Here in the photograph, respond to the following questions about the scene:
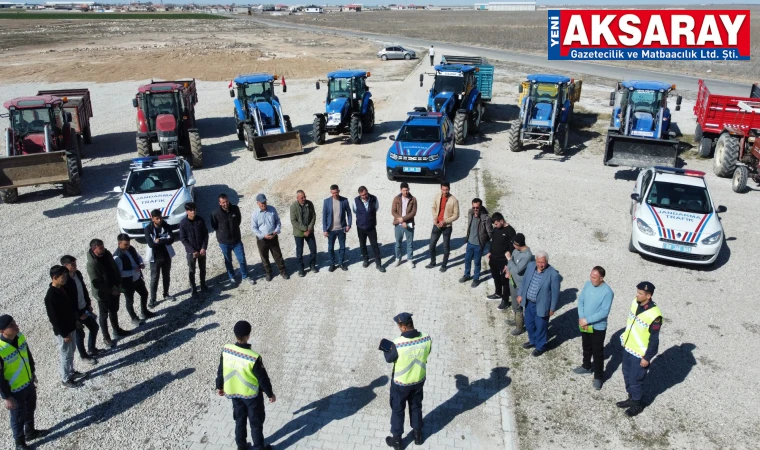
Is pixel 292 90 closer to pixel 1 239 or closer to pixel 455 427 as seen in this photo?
pixel 1 239

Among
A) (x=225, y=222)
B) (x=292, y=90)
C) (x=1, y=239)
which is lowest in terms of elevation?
(x=1, y=239)

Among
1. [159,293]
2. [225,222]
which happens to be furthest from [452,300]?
[159,293]

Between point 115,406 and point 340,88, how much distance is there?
15251 millimetres

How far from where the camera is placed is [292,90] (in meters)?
31.0

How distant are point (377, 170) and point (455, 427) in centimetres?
1081

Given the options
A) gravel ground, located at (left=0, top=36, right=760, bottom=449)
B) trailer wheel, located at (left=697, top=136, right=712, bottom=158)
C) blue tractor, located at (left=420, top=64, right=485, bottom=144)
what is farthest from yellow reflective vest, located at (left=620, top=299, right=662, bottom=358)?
trailer wheel, located at (left=697, top=136, right=712, bottom=158)

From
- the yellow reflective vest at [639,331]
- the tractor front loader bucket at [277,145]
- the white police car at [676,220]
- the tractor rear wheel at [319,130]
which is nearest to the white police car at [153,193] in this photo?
the tractor front loader bucket at [277,145]

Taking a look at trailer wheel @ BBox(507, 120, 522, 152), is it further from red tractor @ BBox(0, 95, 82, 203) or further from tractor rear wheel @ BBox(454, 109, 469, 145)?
red tractor @ BBox(0, 95, 82, 203)

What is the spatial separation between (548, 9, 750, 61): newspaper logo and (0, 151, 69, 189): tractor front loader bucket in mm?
33862

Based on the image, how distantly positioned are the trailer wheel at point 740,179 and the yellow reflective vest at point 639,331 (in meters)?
10.5

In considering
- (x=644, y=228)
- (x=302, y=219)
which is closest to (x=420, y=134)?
(x=302, y=219)

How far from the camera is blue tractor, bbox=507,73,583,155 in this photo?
58.1ft

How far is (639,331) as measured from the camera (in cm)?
629

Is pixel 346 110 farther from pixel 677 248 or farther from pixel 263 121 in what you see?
pixel 677 248
